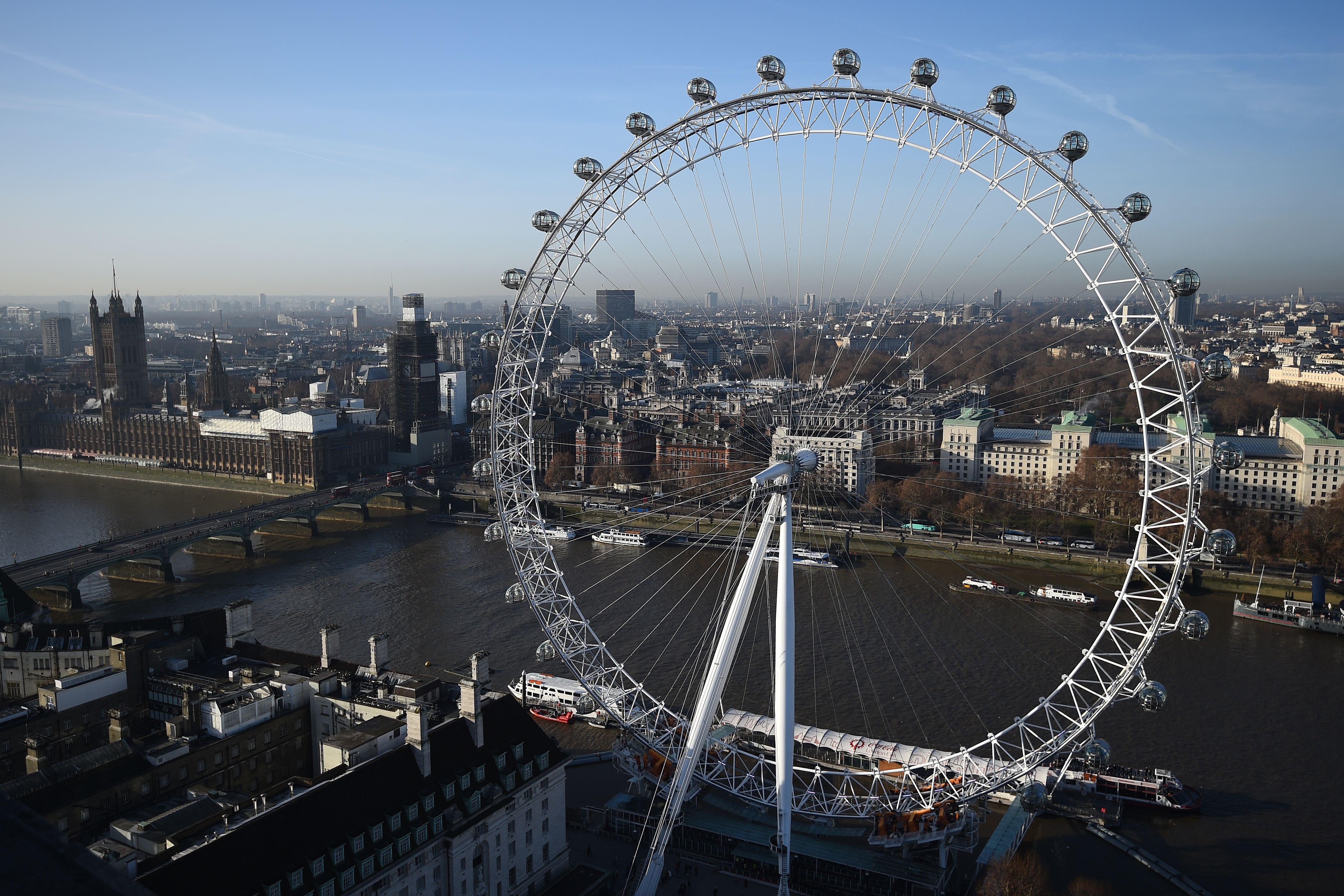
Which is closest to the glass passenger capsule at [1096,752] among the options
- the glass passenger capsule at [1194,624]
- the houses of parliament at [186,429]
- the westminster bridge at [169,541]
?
the glass passenger capsule at [1194,624]

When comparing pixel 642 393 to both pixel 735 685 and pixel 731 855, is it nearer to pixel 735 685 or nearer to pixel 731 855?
pixel 735 685

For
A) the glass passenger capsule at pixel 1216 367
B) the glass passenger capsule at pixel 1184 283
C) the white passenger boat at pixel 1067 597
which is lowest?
the white passenger boat at pixel 1067 597

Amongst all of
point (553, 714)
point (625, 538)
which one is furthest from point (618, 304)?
point (553, 714)

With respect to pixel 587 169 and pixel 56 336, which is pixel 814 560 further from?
pixel 56 336

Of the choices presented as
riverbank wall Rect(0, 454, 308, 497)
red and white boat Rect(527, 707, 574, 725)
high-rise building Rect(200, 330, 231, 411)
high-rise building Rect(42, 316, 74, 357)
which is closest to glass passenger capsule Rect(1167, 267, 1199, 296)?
red and white boat Rect(527, 707, 574, 725)

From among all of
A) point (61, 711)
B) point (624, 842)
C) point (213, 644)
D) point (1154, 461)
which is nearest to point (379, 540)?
point (213, 644)

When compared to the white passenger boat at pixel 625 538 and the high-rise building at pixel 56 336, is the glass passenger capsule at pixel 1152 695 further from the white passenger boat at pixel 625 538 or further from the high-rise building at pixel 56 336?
the high-rise building at pixel 56 336
